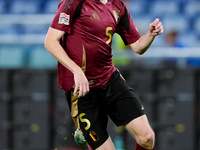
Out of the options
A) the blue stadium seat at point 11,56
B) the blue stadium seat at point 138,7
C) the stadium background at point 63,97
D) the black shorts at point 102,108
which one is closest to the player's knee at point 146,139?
the black shorts at point 102,108

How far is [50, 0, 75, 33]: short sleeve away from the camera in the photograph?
11.0 feet

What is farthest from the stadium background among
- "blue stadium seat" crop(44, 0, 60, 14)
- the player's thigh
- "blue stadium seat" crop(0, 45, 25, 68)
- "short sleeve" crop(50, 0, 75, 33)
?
"blue stadium seat" crop(44, 0, 60, 14)

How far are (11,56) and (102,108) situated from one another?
3.36 metres

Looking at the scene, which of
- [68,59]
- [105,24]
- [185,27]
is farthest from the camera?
[185,27]

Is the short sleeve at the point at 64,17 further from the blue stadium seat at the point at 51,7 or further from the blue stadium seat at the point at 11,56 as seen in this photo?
the blue stadium seat at the point at 51,7

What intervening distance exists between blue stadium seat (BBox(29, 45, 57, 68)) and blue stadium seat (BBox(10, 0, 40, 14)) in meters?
3.89

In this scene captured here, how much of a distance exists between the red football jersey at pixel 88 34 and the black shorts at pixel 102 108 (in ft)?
0.32

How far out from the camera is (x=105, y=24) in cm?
353

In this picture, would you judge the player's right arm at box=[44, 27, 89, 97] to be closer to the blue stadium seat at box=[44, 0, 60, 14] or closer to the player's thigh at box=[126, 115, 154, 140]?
the player's thigh at box=[126, 115, 154, 140]

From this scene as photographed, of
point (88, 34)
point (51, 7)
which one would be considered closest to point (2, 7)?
point (51, 7)

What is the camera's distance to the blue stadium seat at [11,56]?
6.56 m

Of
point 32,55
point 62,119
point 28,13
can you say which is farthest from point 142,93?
point 28,13

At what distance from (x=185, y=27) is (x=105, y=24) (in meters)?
6.99

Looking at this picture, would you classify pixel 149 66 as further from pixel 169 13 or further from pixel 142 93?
pixel 169 13
